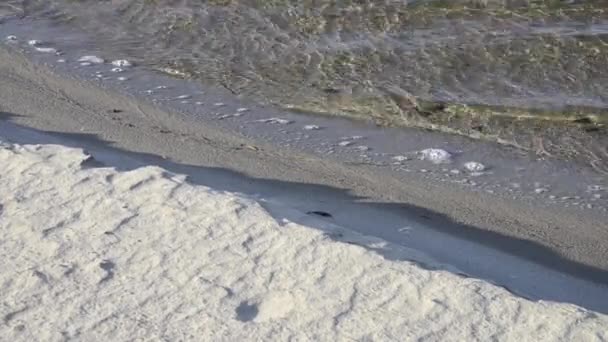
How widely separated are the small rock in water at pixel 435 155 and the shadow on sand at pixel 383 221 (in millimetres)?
656

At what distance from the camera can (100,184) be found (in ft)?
13.4

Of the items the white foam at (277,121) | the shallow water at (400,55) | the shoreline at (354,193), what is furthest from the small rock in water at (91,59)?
the white foam at (277,121)

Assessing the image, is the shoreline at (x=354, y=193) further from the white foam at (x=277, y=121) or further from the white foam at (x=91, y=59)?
the white foam at (x=91, y=59)

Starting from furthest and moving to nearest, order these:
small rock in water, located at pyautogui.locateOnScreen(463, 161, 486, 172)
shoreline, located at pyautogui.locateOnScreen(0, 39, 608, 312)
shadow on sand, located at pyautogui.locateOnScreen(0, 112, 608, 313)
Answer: small rock in water, located at pyautogui.locateOnScreen(463, 161, 486, 172), shoreline, located at pyautogui.locateOnScreen(0, 39, 608, 312), shadow on sand, located at pyautogui.locateOnScreen(0, 112, 608, 313)

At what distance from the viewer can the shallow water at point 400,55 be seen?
574 centimetres

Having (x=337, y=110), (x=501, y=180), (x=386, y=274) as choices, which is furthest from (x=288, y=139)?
(x=386, y=274)

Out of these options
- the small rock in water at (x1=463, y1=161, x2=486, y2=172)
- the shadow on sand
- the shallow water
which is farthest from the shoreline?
the shallow water

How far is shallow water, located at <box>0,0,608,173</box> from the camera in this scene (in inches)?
226

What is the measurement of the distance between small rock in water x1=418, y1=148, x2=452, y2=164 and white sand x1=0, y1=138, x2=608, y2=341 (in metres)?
1.42

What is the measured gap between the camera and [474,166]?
4973 mm

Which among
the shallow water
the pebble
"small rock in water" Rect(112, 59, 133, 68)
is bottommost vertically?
the shallow water

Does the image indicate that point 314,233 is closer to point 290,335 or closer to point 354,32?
point 290,335

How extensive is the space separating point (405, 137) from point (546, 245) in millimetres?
1466

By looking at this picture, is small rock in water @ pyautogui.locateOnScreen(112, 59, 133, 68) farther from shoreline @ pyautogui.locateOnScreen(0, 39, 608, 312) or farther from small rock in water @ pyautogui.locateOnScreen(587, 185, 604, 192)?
small rock in water @ pyautogui.locateOnScreen(587, 185, 604, 192)
